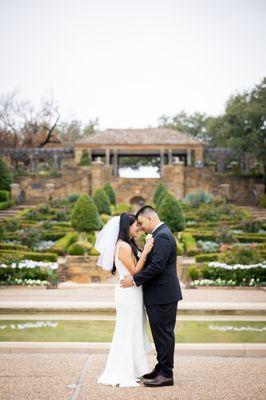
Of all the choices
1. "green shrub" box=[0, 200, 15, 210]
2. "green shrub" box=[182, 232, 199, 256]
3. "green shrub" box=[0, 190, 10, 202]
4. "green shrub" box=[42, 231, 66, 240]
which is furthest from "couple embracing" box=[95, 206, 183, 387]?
"green shrub" box=[0, 190, 10, 202]

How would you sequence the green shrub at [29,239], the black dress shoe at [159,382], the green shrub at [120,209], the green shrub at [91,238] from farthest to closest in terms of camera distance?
the green shrub at [120,209], the green shrub at [29,239], the green shrub at [91,238], the black dress shoe at [159,382]

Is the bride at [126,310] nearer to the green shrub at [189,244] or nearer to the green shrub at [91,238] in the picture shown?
the green shrub at [189,244]

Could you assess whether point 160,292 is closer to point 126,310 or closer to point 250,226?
point 126,310

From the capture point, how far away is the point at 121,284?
17.9 feet

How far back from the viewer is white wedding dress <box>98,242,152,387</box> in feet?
17.9

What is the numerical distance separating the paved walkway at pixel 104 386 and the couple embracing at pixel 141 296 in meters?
0.20

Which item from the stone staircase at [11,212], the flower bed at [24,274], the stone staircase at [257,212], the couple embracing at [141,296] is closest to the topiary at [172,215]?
the flower bed at [24,274]

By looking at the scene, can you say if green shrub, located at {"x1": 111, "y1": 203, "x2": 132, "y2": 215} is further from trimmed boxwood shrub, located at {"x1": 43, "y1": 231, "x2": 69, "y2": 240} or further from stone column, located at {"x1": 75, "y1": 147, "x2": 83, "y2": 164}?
stone column, located at {"x1": 75, "y1": 147, "x2": 83, "y2": 164}

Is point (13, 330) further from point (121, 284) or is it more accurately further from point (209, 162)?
point (209, 162)

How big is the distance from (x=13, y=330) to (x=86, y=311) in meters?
1.45

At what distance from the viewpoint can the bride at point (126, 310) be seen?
5.42 meters

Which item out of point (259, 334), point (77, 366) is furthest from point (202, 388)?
point (259, 334)

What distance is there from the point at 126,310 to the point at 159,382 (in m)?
0.73

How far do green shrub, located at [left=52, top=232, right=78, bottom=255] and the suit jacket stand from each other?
44.0 feet
